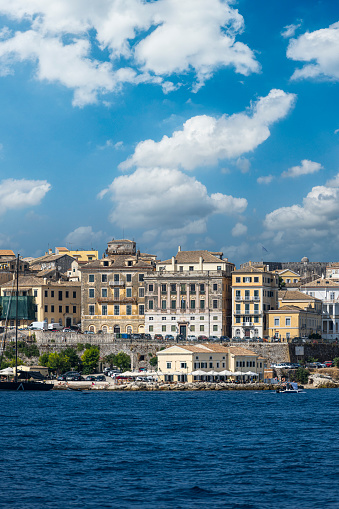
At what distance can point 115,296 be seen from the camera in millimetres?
130250

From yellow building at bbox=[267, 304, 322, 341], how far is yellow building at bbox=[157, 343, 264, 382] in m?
12.5

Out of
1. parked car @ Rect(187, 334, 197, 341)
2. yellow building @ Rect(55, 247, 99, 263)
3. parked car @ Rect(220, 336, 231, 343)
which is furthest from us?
yellow building @ Rect(55, 247, 99, 263)

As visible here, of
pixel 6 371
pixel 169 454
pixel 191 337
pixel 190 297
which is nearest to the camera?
pixel 169 454

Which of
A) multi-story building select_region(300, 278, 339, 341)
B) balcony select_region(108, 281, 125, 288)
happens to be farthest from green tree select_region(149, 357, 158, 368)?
multi-story building select_region(300, 278, 339, 341)

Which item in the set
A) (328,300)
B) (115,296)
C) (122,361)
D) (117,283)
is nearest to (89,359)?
(122,361)

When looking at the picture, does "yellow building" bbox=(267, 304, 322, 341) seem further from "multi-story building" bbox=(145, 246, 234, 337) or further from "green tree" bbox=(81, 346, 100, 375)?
"green tree" bbox=(81, 346, 100, 375)

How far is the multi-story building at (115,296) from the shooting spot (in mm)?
129750

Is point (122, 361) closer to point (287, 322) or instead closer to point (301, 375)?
point (287, 322)

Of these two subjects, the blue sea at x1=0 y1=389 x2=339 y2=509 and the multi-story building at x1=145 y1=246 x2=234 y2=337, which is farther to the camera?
the multi-story building at x1=145 y1=246 x2=234 y2=337

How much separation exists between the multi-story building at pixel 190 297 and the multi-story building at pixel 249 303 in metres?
1.91

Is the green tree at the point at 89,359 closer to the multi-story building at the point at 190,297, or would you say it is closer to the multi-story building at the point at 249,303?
the multi-story building at the point at 190,297

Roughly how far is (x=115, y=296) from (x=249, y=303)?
744 inches

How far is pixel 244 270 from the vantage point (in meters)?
125

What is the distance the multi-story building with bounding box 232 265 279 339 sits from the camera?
123438 millimetres
